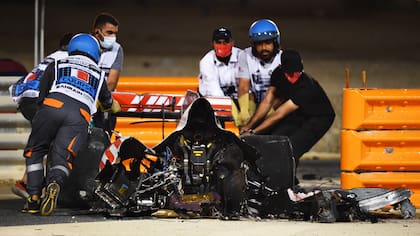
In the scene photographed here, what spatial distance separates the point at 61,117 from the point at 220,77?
2.66 meters

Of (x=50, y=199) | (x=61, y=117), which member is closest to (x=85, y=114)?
(x=61, y=117)

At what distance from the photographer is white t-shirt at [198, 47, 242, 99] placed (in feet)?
50.2

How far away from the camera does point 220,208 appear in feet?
41.8

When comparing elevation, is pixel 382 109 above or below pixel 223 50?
below

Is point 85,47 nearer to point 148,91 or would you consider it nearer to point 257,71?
point 257,71

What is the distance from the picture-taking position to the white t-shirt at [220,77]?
1530 cm

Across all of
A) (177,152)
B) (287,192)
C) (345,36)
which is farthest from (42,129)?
(345,36)

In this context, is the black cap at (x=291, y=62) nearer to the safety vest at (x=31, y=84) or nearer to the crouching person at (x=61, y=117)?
the crouching person at (x=61, y=117)

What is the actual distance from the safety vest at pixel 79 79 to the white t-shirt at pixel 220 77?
200 centimetres

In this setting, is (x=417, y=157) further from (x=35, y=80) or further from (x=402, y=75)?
(x=402, y=75)

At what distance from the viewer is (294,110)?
48.8 feet

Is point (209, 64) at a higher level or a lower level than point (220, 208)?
higher

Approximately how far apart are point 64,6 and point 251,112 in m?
24.0

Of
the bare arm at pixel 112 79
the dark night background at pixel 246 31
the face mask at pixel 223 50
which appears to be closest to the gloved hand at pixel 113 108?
the bare arm at pixel 112 79
